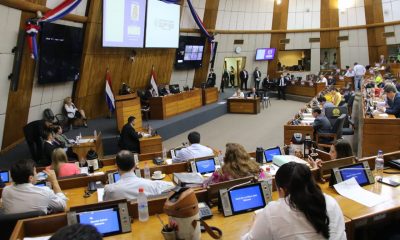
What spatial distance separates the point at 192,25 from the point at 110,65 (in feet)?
15.0

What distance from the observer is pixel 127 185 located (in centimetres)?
301

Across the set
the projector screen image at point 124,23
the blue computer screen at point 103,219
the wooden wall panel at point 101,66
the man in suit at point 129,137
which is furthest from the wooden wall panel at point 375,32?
the blue computer screen at point 103,219

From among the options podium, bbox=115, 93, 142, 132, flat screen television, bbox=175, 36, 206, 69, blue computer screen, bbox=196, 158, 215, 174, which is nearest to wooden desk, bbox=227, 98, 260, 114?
flat screen television, bbox=175, 36, 206, 69

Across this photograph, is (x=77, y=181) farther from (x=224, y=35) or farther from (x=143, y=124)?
(x=224, y=35)

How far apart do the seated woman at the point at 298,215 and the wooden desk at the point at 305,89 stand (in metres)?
13.3

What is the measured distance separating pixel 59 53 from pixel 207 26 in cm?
771

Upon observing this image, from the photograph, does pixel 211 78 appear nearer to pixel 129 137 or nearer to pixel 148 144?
pixel 148 144

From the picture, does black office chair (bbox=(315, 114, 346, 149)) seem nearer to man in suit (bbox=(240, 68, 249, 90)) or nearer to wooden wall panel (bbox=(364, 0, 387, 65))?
man in suit (bbox=(240, 68, 249, 90))

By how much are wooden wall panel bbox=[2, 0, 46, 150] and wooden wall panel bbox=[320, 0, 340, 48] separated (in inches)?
512

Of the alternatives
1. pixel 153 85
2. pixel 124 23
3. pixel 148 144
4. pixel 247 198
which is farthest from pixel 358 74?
pixel 247 198

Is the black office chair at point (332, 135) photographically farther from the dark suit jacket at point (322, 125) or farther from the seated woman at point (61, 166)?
the seated woman at point (61, 166)

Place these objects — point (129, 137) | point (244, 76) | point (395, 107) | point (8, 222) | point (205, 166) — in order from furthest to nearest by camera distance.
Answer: point (244, 76)
point (129, 137)
point (395, 107)
point (205, 166)
point (8, 222)

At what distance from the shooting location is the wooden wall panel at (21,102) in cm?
660

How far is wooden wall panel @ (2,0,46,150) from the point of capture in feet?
21.7
